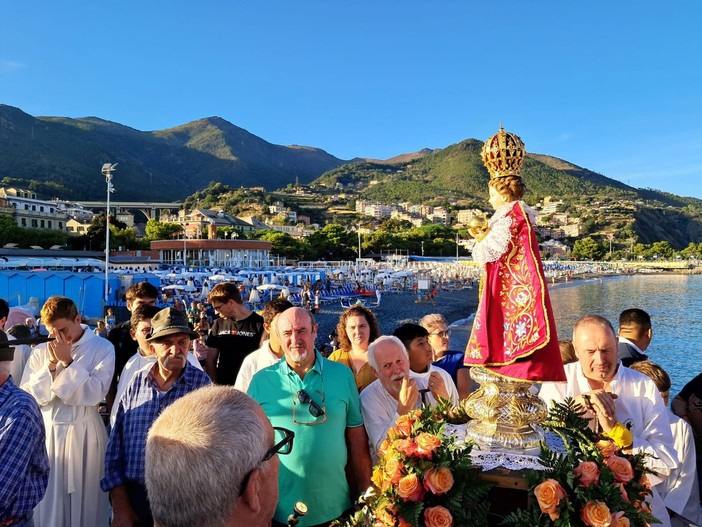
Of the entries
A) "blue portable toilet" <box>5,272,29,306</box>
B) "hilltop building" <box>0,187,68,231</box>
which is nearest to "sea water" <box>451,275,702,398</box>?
"blue portable toilet" <box>5,272,29,306</box>

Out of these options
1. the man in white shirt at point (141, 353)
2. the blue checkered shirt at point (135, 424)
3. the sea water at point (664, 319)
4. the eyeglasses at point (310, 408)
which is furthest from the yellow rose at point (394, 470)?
the sea water at point (664, 319)

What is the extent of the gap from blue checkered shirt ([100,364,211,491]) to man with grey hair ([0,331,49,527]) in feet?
1.44

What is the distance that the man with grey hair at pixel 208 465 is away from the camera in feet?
4.32

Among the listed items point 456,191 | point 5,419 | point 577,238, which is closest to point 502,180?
point 5,419

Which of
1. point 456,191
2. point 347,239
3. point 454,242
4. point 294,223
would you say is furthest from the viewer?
point 456,191

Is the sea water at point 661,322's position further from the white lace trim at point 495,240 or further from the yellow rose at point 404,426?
the yellow rose at point 404,426

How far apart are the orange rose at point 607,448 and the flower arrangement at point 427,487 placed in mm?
458

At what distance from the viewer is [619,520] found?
159cm

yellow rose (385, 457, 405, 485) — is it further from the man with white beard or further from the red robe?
the man with white beard

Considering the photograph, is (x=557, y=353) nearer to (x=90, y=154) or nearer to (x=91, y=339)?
(x=91, y=339)

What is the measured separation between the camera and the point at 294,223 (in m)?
130

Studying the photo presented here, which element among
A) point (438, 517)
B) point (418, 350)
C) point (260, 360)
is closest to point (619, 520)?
point (438, 517)

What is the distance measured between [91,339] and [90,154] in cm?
19782

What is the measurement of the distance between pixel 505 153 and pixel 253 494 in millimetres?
1765
